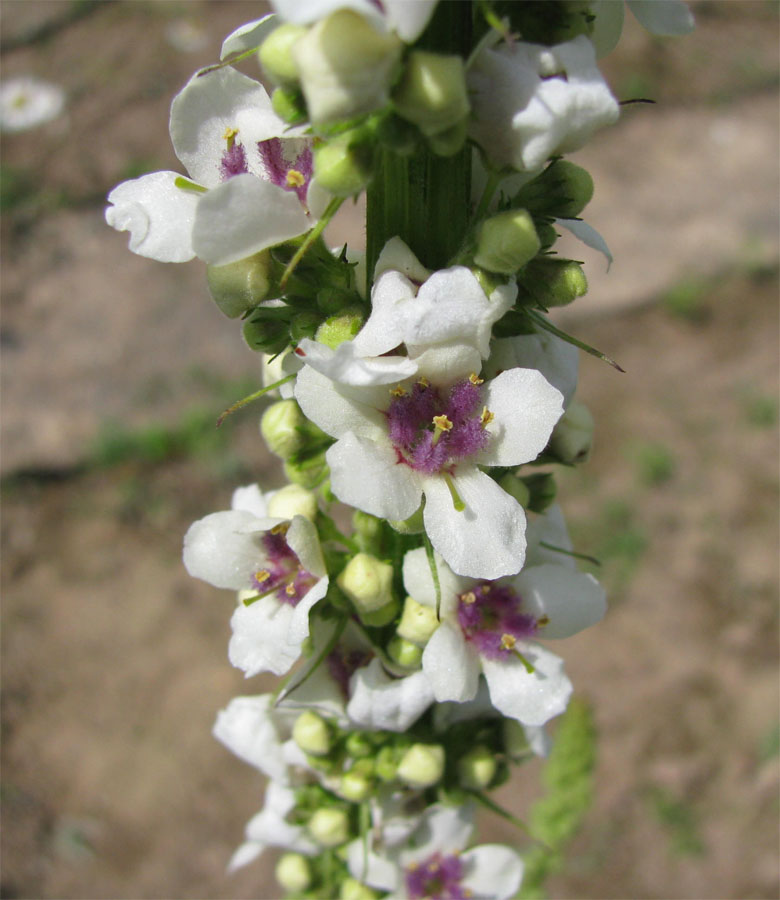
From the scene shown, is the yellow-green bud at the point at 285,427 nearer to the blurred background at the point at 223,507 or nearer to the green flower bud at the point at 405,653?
the green flower bud at the point at 405,653

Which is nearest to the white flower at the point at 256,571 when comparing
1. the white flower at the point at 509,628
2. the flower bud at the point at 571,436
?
the white flower at the point at 509,628

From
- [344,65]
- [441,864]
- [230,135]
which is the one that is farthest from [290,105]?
[441,864]

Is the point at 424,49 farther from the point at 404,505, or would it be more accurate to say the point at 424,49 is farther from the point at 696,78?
the point at 696,78

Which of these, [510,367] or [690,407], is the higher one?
[510,367]

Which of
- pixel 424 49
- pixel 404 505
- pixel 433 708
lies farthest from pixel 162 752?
pixel 424 49

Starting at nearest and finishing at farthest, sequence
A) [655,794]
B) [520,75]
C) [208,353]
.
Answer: [520,75]
[655,794]
[208,353]

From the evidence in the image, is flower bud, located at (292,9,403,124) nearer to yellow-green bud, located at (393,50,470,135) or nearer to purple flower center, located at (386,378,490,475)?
yellow-green bud, located at (393,50,470,135)
